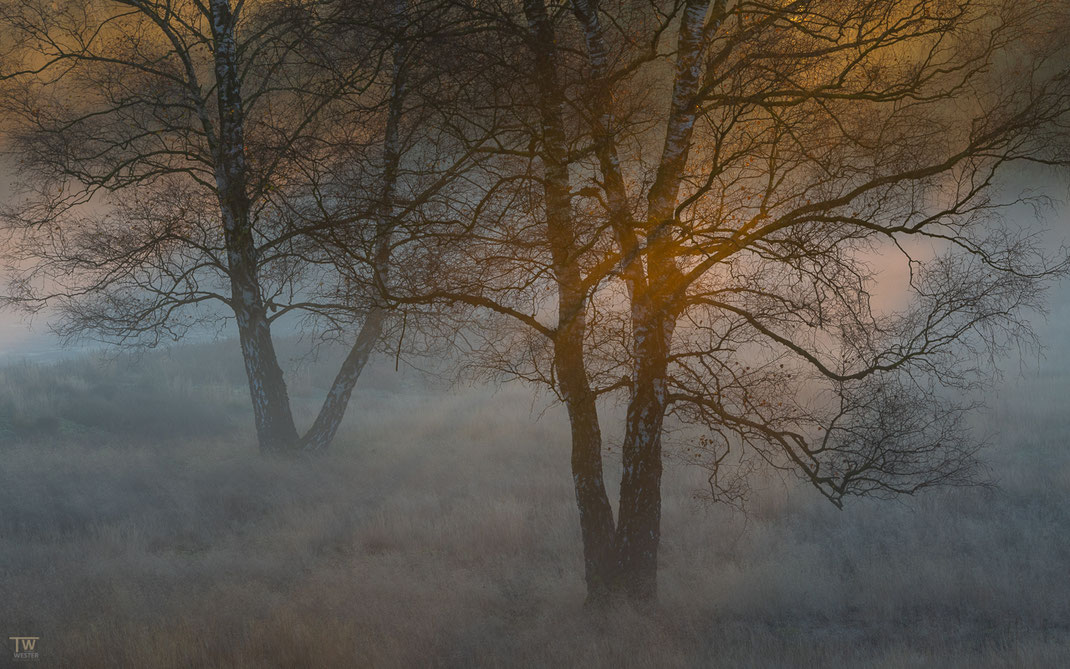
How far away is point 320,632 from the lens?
26.0 ft

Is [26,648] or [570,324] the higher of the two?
[570,324]

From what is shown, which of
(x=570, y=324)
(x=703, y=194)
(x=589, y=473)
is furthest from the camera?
(x=589, y=473)

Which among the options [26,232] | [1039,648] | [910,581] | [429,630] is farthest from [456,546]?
[26,232]

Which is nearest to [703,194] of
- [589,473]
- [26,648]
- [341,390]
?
[589,473]

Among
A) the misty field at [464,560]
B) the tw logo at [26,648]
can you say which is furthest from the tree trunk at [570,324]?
the tw logo at [26,648]

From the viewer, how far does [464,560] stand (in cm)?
1091

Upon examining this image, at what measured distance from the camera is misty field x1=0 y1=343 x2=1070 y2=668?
308 inches

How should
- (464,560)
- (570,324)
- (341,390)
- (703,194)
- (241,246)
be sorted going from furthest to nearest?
(341,390) → (241,246) → (464,560) → (570,324) → (703,194)

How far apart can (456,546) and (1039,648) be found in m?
7.01

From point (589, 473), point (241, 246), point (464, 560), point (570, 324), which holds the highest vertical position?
point (241, 246)

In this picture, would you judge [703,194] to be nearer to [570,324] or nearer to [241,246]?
[570,324]

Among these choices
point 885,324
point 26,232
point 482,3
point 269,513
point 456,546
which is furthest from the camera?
point 26,232

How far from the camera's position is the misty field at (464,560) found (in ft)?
25.6

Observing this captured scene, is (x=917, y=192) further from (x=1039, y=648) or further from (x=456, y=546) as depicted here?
(x=456, y=546)
